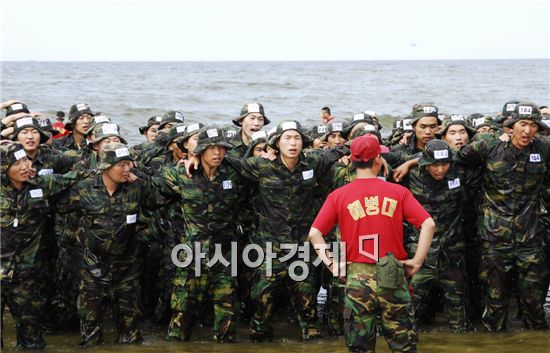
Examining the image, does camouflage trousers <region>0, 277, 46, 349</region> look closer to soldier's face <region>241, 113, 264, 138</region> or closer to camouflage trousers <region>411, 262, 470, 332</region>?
soldier's face <region>241, 113, 264, 138</region>

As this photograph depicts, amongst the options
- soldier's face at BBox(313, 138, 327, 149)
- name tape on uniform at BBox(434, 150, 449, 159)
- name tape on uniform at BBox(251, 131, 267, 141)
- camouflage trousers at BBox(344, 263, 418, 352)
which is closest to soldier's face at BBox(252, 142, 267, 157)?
name tape on uniform at BBox(251, 131, 267, 141)

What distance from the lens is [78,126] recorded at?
1253 cm

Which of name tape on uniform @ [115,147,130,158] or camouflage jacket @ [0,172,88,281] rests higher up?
name tape on uniform @ [115,147,130,158]

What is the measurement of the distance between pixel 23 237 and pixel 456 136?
5242mm

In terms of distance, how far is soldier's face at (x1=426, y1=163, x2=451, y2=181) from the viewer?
965 centimetres

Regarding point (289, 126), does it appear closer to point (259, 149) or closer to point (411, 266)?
point (259, 149)

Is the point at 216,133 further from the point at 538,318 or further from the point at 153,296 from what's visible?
the point at 538,318

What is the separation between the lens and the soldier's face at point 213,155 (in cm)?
940

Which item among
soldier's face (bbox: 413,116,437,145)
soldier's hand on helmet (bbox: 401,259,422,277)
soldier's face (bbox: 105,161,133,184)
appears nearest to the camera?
soldier's hand on helmet (bbox: 401,259,422,277)

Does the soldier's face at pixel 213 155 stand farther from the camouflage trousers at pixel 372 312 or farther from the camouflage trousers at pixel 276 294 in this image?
the camouflage trousers at pixel 372 312

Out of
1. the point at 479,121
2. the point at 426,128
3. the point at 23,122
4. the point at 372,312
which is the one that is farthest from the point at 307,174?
the point at 23,122

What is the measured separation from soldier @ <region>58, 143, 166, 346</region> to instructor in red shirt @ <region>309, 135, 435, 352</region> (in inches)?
112

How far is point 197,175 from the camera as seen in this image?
9.55 metres

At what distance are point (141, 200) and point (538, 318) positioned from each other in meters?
4.69
